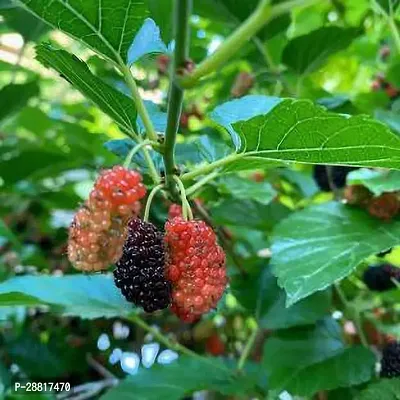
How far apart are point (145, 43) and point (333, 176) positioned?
0.39m

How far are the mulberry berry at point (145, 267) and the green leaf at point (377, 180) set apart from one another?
0.29 metres

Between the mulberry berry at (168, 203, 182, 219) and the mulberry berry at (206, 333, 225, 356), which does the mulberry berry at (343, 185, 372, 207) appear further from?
the mulberry berry at (206, 333, 225, 356)

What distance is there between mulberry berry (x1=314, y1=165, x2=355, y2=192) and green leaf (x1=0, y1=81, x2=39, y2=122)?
1.32 feet

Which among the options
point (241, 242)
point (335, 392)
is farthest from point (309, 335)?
point (241, 242)

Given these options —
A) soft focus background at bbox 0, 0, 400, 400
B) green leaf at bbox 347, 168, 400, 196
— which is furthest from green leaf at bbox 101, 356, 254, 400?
green leaf at bbox 347, 168, 400, 196

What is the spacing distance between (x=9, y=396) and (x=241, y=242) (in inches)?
18.3

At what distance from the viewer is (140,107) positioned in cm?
55

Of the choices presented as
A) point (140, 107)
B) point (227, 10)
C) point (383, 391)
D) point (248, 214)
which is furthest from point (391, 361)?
point (227, 10)

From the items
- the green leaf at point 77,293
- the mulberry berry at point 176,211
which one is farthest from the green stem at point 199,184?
the green leaf at point 77,293

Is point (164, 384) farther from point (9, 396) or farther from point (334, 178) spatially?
point (334, 178)

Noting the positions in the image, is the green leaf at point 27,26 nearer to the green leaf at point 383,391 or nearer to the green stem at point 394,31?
the green stem at point 394,31

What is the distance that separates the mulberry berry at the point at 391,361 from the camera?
74 centimetres

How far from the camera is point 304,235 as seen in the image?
749mm

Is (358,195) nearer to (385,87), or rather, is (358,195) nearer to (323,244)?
(323,244)
